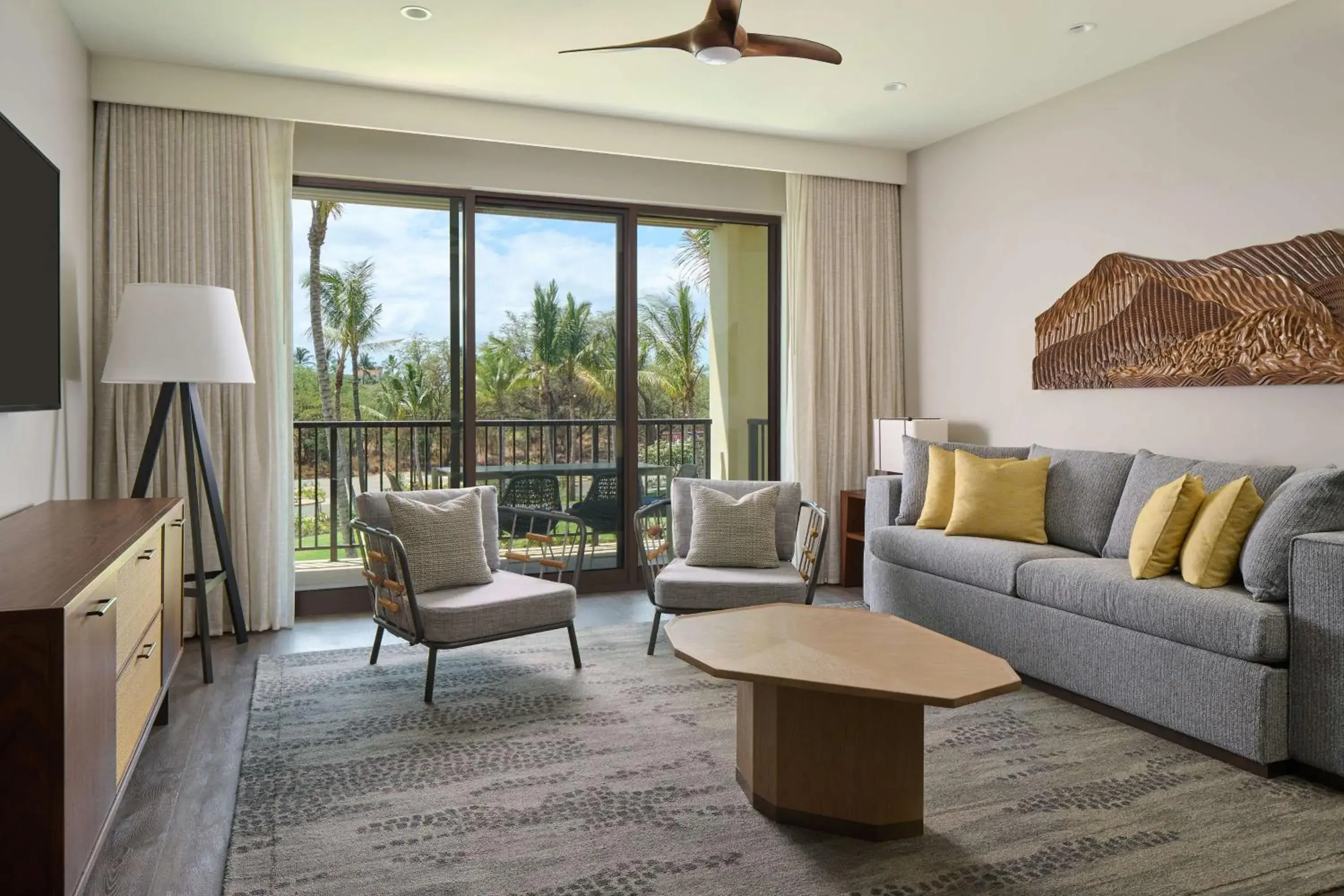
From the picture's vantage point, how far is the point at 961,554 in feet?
13.6

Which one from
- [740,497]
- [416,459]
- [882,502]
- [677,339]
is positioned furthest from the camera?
[677,339]

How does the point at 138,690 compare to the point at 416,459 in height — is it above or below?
below

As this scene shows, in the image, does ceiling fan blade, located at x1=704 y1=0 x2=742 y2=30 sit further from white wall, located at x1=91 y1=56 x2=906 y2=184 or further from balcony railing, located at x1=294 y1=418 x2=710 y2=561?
balcony railing, located at x1=294 y1=418 x2=710 y2=561

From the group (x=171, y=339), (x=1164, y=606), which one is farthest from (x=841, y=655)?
(x=171, y=339)

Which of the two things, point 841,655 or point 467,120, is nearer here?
point 841,655

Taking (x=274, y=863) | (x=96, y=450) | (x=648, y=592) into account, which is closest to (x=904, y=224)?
(x=648, y=592)

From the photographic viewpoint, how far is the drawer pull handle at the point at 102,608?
1.96 meters

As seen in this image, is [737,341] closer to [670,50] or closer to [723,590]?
[670,50]

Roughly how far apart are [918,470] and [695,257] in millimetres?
2060

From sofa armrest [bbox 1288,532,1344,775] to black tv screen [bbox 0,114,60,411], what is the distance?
3863 millimetres

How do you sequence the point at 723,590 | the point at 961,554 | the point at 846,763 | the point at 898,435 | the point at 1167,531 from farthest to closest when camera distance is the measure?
the point at 898,435 → the point at 961,554 → the point at 723,590 → the point at 1167,531 → the point at 846,763

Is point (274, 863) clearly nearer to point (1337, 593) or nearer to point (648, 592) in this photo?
point (648, 592)

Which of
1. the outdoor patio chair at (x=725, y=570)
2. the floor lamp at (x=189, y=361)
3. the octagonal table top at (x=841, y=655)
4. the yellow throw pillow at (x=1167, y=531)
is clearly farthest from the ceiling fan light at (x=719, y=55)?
the floor lamp at (x=189, y=361)

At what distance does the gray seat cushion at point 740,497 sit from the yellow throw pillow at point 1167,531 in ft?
5.27
